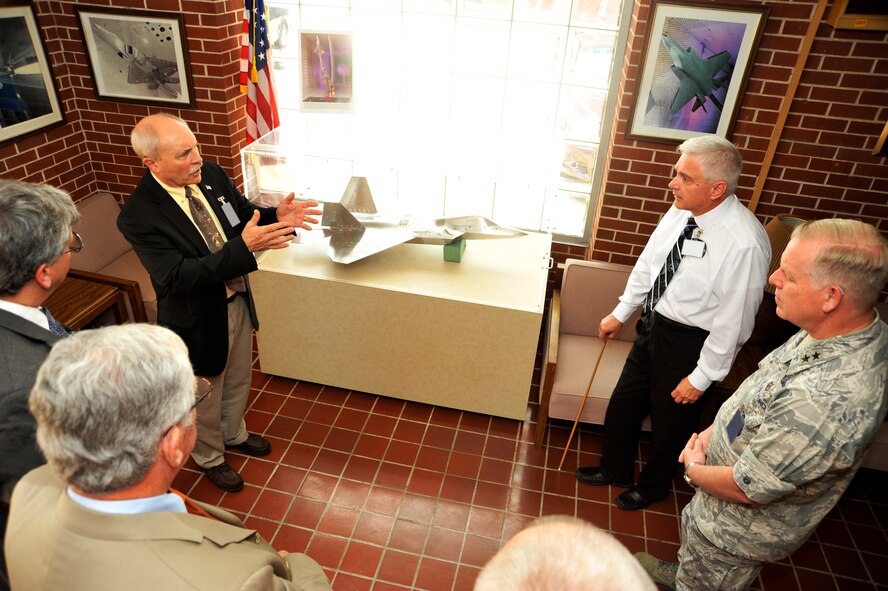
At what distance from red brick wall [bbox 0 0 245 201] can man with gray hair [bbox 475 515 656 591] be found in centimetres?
381

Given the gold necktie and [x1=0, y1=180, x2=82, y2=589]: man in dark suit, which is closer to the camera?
[x1=0, y1=180, x2=82, y2=589]: man in dark suit

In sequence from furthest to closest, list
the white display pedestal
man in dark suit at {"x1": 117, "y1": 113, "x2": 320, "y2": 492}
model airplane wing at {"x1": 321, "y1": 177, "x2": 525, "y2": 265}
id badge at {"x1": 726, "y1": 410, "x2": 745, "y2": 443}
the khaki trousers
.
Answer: model airplane wing at {"x1": 321, "y1": 177, "x2": 525, "y2": 265}
the white display pedestal
the khaki trousers
man in dark suit at {"x1": 117, "y1": 113, "x2": 320, "y2": 492}
id badge at {"x1": 726, "y1": 410, "x2": 745, "y2": 443}

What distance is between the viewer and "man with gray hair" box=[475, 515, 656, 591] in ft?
3.08

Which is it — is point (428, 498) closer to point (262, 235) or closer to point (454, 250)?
point (454, 250)

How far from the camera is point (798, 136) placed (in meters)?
3.37

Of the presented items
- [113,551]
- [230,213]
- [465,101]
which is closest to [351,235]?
[230,213]

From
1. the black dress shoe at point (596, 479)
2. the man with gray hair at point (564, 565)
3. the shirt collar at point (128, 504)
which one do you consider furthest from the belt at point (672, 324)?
the shirt collar at point (128, 504)

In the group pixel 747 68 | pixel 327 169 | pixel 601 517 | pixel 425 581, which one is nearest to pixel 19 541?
Answer: pixel 425 581

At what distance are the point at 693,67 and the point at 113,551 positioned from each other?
345cm

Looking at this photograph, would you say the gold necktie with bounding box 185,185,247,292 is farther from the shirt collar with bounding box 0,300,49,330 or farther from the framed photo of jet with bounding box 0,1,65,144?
the framed photo of jet with bounding box 0,1,65,144

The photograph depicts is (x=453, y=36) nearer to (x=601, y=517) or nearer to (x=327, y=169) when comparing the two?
(x=327, y=169)

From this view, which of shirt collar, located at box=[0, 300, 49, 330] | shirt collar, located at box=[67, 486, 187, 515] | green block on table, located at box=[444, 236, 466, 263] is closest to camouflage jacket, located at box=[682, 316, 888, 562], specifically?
shirt collar, located at box=[67, 486, 187, 515]

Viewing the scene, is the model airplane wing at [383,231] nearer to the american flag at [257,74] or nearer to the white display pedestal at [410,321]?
the white display pedestal at [410,321]

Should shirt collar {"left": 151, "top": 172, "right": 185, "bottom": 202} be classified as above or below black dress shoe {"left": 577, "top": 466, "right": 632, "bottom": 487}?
above
